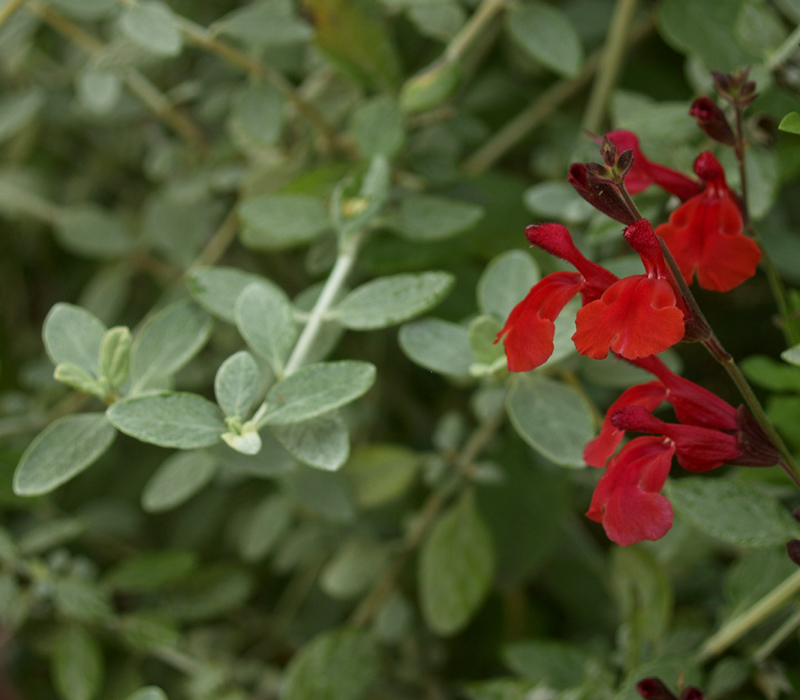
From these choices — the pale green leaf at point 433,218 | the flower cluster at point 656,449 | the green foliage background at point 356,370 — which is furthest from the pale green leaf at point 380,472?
the flower cluster at point 656,449

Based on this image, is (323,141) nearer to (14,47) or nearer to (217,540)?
(14,47)

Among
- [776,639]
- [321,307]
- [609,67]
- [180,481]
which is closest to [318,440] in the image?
[321,307]

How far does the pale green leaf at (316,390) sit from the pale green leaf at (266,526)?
37 cm

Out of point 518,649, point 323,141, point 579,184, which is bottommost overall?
point 518,649

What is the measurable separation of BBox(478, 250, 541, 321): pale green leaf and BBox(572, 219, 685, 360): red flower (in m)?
0.16

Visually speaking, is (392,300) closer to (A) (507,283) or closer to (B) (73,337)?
(A) (507,283)

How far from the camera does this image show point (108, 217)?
2.92 feet

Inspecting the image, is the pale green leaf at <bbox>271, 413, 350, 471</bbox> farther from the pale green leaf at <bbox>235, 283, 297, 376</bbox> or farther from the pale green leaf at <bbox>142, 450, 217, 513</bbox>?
the pale green leaf at <bbox>142, 450, 217, 513</bbox>

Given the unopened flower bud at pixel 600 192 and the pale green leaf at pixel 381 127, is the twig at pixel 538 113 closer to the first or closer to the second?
the pale green leaf at pixel 381 127

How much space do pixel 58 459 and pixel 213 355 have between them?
0.42 meters

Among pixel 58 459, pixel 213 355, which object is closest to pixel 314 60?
pixel 213 355

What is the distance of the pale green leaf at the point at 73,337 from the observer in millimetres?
489

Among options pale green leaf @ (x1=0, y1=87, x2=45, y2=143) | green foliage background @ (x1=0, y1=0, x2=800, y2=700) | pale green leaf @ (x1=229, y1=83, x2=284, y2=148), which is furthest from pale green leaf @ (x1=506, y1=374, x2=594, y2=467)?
pale green leaf @ (x1=0, y1=87, x2=45, y2=143)

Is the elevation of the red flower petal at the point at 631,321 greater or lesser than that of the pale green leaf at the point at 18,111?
greater
